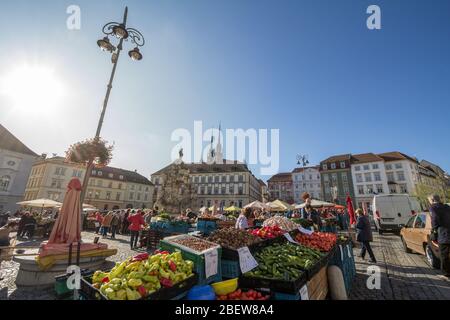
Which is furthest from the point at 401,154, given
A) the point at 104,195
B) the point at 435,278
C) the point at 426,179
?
the point at 104,195

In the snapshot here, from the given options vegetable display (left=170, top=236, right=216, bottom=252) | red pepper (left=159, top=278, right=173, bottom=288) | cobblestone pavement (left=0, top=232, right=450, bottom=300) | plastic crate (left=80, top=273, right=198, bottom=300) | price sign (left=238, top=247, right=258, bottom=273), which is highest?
vegetable display (left=170, top=236, right=216, bottom=252)

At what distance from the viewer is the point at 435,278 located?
5922mm

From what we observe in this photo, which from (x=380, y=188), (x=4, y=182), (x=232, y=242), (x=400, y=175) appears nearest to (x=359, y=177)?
(x=380, y=188)

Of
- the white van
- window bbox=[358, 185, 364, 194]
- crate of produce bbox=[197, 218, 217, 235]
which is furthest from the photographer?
window bbox=[358, 185, 364, 194]

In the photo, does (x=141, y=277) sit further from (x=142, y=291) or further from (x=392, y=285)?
(x=392, y=285)

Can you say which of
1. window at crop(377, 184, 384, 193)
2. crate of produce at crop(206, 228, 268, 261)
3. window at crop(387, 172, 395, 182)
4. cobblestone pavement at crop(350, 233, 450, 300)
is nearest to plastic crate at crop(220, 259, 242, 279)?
crate of produce at crop(206, 228, 268, 261)

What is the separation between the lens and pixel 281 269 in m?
3.48

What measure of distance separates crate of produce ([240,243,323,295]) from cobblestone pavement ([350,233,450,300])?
73.0 inches

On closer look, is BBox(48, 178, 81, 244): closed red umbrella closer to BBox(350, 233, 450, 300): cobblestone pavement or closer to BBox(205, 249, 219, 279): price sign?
BBox(205, 249, 219, 279): price sign

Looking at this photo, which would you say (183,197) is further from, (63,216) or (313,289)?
(313,289)

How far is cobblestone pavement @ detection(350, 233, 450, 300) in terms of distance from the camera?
4.81 metres

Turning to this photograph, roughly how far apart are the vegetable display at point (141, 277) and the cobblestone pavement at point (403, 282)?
434 centimetres

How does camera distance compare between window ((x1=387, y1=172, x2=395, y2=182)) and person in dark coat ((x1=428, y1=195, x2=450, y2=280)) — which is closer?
person in dark coat ((x1=428, y1=195, x2=450, y2=280))

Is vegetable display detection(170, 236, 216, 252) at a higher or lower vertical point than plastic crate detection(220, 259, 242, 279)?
higher
